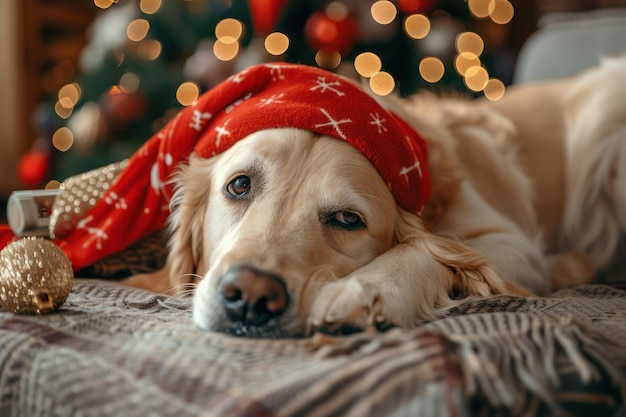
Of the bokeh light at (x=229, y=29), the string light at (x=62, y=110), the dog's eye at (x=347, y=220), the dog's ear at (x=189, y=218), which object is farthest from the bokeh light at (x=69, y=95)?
the dog's eye at (x=347, y=220)

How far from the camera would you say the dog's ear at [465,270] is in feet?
5.17

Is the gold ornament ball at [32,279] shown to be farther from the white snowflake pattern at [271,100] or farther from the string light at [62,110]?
the string light at [62,110]

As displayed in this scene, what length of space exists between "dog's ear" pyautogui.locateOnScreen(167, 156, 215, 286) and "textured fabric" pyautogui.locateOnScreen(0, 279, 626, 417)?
1.92ft

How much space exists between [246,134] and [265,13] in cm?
272

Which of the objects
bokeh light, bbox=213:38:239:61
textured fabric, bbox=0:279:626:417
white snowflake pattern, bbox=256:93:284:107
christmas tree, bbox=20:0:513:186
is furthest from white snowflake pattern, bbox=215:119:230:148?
bokeh light, bbox=213:38:239:61

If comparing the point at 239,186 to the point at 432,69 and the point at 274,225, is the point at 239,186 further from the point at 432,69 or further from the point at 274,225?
the point at 432,69

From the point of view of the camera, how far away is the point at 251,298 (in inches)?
48.6

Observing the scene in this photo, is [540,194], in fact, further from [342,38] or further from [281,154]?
[342,38]

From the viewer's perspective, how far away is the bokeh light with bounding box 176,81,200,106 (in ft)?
14.5

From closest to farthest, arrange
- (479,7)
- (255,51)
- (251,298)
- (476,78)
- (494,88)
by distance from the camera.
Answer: (251,298) → (255,51) → (476,78) → (494,88) → (479,7)

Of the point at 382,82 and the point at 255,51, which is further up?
the point at 255,51

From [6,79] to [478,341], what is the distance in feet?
21.5

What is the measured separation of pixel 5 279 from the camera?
1.33 meters

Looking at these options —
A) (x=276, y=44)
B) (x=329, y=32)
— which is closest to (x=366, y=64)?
(x=329, y=32)
